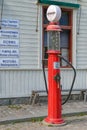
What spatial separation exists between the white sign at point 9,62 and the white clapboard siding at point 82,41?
2303 mm

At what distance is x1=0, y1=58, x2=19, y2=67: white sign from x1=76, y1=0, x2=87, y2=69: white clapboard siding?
7.55ft

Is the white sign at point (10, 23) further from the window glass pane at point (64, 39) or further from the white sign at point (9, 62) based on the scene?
the window glass pane at point (64, 39)

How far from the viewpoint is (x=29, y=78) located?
1152cm

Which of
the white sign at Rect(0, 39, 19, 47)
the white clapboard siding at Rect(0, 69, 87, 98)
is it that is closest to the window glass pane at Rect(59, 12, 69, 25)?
the white clapboard siding at Rect(0, 69, 87, 98)

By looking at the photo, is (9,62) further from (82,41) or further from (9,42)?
(82,41)

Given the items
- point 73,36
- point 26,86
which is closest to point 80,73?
point 73,36

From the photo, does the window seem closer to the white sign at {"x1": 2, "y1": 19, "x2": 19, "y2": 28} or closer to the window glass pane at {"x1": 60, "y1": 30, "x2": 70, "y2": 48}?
the window glass pane at {"x1": 60, "y1": 30, "x2": 70, "y2": 48}

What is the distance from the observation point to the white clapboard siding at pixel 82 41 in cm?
1241

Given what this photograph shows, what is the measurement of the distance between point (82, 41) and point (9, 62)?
286cm

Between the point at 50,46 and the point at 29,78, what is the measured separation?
277 centimetres

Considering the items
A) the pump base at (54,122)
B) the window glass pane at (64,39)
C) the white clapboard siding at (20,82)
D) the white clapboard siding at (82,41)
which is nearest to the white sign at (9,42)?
the white clapboard siding at (20,82)

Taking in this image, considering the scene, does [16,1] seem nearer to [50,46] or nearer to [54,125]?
[50,46]

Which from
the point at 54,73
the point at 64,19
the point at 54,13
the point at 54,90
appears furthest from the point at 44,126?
the point at 64,19

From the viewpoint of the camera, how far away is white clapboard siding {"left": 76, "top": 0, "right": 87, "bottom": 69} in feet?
40.7
